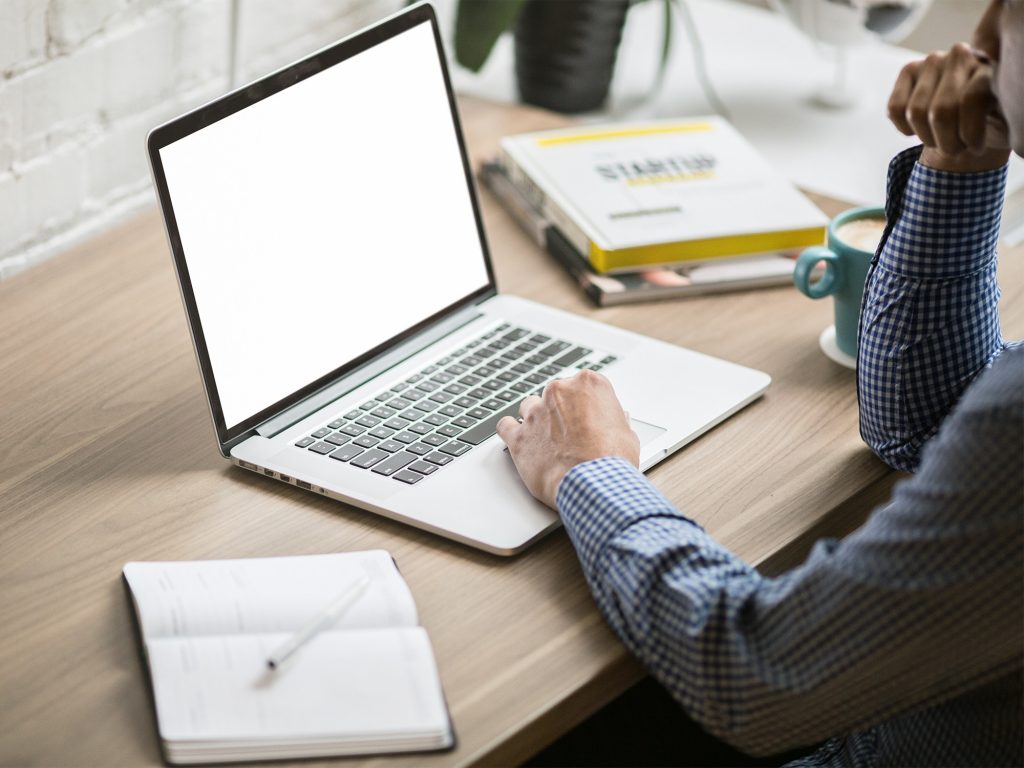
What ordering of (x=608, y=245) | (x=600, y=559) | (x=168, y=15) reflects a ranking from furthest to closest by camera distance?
(x=168, y=15)
(x=608, y=245)
(x=600, y=559)

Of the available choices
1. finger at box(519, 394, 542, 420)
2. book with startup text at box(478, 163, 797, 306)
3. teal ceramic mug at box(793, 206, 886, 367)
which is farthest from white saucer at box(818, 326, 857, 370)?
finger at box(519, 394, 542, 420)

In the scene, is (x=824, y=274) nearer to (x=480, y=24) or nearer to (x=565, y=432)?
(x=565, y=432)

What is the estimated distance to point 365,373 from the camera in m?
1.09

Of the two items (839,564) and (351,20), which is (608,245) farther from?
(351,20)

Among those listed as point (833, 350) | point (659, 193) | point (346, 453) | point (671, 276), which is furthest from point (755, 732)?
point (659, 193)

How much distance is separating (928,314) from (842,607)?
38cm

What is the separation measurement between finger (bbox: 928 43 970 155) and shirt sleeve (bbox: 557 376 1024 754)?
1.12ft

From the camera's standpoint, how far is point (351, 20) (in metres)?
1.76

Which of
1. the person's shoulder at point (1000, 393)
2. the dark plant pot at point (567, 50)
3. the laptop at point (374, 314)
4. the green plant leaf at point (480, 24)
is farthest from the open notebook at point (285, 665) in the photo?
the dark plant pot at point (567, 50)

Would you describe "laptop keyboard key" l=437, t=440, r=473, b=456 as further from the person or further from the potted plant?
the potted plant

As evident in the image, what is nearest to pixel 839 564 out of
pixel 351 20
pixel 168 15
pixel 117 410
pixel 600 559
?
pixel 600 559

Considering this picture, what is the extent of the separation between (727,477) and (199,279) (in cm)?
45

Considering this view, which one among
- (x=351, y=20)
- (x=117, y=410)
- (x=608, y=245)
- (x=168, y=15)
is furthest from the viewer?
(x=351, y=20)

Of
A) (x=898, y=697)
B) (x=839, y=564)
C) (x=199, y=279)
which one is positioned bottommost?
(x=898, y=697)
